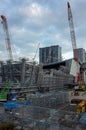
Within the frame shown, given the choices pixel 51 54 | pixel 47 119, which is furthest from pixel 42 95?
pixel 51 54

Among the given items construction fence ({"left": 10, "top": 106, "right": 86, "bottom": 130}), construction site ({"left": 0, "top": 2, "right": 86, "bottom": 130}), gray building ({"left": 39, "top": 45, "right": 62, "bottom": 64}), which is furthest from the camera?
gray building ({"left": 39, "top": 45, "right": 62, "bottom": 64})

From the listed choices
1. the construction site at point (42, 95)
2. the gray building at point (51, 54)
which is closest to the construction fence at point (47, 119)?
the construction site at point (42, 95)

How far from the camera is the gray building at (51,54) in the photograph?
17048 centimetres

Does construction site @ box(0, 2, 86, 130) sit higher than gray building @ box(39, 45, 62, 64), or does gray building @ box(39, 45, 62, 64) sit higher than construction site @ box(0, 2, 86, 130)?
gray building @ box(39, 45, 62, 64)

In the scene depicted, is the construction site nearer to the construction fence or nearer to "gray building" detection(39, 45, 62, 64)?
the construction fence

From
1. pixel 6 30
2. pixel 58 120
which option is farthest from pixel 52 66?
pixel 58 120

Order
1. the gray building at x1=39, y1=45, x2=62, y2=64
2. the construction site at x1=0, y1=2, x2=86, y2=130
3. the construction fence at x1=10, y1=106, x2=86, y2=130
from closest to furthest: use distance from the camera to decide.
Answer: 1. the construction fence at x1=10, y1=106, x2=86, y2=130
2. the construction site at x1=0, y1=2, x2=86, y2=130
3. the gray building at x1=39, y1=45, x2=62, y2=64

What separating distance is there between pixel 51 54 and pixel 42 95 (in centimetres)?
13123

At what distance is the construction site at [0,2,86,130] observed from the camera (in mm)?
21830

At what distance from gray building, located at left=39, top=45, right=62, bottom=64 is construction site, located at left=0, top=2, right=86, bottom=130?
35022 millimetres

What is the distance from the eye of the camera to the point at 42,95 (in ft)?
146

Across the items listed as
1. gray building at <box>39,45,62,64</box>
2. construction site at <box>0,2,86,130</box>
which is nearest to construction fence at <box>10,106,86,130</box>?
construction site at <box>0,2,86,130</box>

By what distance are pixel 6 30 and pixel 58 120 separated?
86678 mm

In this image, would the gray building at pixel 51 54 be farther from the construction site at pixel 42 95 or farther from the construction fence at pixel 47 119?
the construction fence at pixel 47 119
